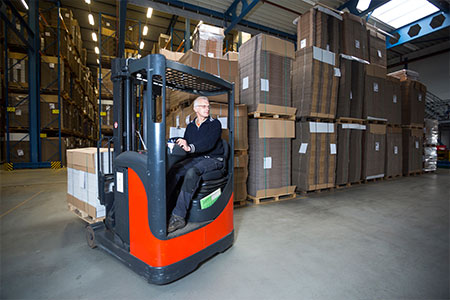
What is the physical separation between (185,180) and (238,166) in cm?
213

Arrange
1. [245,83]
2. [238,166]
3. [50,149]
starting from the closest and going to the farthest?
[238,166]
[245,83]
[50,149]

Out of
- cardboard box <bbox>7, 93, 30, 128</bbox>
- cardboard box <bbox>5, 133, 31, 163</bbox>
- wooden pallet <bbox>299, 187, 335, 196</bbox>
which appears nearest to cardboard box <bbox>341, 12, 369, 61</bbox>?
wooden pallet <bbox>299, 187, 335, 196</bbox>

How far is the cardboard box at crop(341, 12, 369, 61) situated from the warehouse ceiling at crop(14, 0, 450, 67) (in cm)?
157

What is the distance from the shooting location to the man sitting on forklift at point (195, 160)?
6.23 ft

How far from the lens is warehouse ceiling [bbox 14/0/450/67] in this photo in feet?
23.8

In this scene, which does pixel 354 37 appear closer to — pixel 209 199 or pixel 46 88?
pixel 209 199

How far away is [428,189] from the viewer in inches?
217

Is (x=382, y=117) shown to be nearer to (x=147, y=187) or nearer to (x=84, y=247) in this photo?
(x=147, y=187)

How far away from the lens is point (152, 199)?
1660 mm

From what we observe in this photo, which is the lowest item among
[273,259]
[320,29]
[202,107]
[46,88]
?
[273,259]

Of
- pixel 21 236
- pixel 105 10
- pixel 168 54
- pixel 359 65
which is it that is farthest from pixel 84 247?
pixel 105 10

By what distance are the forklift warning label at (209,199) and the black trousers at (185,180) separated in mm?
Result: 131

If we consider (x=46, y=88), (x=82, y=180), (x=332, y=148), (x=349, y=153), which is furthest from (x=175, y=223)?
(x=46, y=88)

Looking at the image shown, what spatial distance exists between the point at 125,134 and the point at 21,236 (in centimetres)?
195
